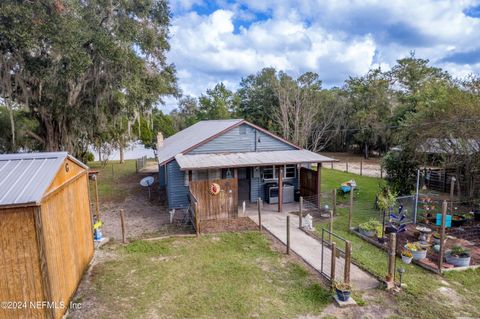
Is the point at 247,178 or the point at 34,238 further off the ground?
the point at 34,238

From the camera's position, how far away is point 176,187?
1323 centimetres

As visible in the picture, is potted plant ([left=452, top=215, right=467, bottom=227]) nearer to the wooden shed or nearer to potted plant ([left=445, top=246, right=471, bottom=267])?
potted plant ([left=445, top=246, right=471, bottom=267])

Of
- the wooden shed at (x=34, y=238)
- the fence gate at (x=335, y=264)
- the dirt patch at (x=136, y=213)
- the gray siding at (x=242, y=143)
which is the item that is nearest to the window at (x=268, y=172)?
the gray siding at (x=242, y=143)

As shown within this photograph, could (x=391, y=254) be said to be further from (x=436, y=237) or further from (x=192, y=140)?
(x=192, y=140)

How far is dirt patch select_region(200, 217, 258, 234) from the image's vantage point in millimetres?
10384

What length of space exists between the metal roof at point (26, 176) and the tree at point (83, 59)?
8793 millimetres

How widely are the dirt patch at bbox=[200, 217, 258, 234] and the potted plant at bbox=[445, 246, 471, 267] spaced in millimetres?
5822

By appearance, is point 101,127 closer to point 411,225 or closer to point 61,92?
point 61,92

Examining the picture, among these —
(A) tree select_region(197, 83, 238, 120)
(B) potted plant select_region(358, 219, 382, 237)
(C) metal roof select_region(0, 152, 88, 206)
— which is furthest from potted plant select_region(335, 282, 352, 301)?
(A) tree select_region(197, 83, 238, 120)

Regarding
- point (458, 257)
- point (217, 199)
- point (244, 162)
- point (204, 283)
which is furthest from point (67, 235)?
point (458, 257)

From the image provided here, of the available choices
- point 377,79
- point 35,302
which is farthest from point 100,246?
point 377,79

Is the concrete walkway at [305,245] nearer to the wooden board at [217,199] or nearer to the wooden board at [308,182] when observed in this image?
the wooden board at [308,182]

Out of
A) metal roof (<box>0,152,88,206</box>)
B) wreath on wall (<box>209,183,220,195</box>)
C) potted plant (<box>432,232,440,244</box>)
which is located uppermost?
metal roof (<box>0,152,88,206</box>)

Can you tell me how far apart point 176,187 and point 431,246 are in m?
9.94
